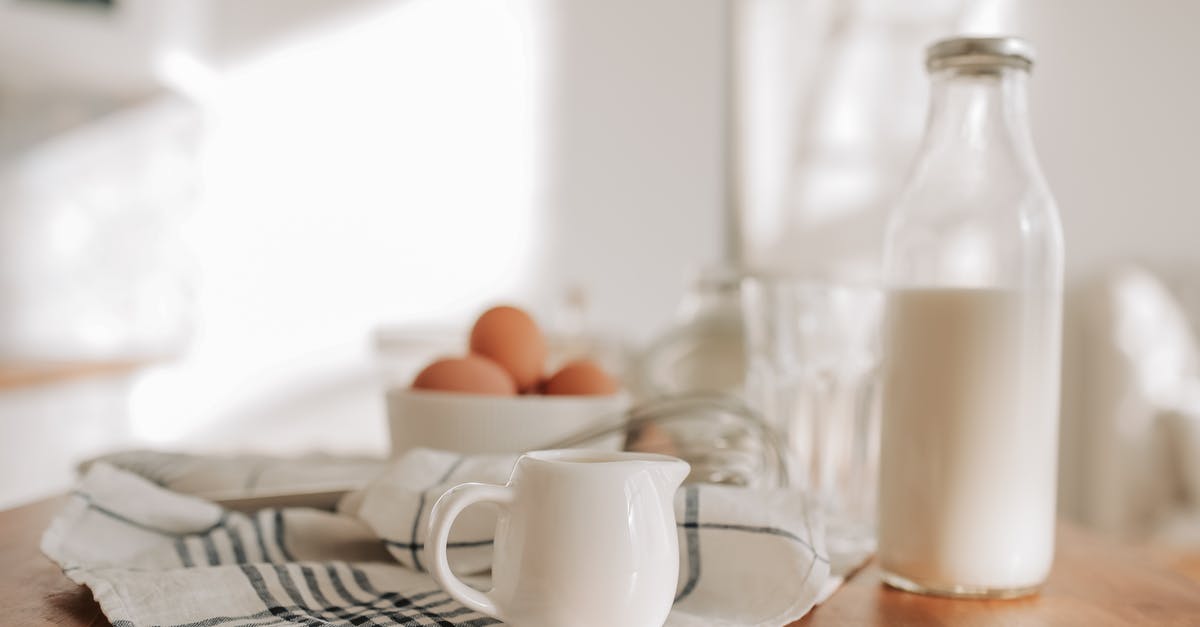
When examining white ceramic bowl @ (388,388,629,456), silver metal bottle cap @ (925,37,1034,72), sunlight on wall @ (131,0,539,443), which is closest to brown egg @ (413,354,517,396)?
white ceramic bowl @ (388,388,629,456)

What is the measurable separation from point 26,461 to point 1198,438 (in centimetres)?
265

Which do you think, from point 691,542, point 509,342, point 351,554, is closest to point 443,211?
point 509,342

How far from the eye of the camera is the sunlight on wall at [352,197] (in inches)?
103

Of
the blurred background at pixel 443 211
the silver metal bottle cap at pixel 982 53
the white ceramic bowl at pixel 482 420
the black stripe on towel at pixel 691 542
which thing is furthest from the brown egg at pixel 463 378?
the blurred background at pixel 443 211

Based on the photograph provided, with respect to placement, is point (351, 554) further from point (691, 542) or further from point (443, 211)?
point (443, 211)

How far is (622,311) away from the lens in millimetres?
2762

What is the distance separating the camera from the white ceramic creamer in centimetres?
39

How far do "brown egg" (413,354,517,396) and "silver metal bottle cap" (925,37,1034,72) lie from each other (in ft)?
1.07

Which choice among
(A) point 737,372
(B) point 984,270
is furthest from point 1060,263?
(A) point 737,372

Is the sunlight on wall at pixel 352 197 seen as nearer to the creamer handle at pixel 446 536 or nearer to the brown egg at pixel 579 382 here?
the brown egg at pixel 579 382

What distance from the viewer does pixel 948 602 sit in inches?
20.2

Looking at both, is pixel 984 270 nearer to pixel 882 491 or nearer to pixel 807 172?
pixel 882 491

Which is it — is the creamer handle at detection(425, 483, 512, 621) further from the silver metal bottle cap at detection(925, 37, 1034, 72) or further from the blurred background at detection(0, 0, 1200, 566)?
the blurred background at detection(0, 0, 1200, 566)

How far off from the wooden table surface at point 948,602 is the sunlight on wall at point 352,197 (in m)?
2.08
